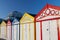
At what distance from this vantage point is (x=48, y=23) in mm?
2303

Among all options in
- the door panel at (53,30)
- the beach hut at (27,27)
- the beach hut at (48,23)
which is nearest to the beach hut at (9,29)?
the beach hut at (27,27)

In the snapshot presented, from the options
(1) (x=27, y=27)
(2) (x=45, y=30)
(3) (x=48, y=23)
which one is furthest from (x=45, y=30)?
(1) (x=27, y=27)

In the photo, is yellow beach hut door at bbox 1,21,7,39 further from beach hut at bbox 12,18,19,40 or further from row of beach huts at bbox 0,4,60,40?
beach hut at bbox 12,18,19,40

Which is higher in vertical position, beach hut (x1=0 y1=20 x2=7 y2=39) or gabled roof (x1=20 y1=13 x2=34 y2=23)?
gabled roof (x1=20 y1=13 x2=34 y2=23)

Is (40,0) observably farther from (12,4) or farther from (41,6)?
(12,4)

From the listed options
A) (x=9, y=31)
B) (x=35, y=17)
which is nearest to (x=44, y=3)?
(x=35, y=17)

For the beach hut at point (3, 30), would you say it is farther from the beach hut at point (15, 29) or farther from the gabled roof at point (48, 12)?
the gabled roof at point (48, 12)

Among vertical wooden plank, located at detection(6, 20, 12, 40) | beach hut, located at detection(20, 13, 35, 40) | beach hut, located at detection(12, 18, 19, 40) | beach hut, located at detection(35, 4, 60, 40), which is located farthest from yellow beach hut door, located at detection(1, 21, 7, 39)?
beach hut, located at detection(35, 4, 60, 40)

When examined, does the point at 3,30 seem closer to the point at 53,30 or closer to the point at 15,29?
the point at 15,29

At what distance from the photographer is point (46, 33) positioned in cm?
233

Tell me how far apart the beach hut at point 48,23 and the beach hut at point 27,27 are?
0.13 meters

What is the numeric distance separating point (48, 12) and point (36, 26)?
39 centimetres

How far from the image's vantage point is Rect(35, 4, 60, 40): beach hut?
2137mm

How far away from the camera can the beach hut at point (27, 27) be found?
2.67 metres
